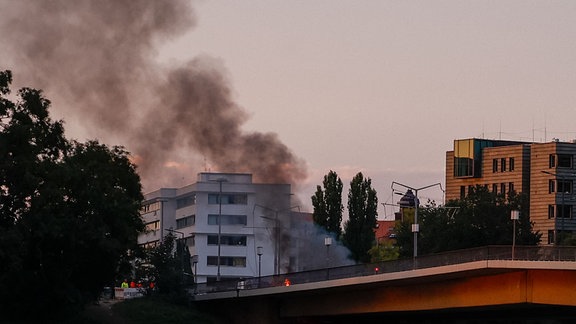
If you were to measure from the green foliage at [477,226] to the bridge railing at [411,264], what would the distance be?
40093mm

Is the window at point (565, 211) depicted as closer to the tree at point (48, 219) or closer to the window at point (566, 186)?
the window at point (566, 186)

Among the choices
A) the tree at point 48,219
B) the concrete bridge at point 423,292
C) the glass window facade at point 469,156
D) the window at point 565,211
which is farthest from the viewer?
the glass window facade at point 469,156

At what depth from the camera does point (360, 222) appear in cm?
18150

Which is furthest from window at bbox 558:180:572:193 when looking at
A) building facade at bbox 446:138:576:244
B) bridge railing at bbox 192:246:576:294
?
bridge railing at bbox 192:246:576:294

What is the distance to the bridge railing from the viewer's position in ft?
293

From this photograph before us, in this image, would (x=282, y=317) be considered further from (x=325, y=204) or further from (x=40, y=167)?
(x=325, y=204)

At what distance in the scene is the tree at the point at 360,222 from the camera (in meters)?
180

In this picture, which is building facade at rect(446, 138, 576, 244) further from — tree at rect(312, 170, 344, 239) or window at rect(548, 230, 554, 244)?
tree at rect(312, 170, 344, 239)

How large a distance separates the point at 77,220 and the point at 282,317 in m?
22.2

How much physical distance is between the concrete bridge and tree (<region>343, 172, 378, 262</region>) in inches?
2317

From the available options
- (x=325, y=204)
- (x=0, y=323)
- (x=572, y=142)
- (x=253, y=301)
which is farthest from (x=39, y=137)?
(x=572, y=142)

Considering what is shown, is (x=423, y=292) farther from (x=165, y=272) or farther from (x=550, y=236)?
(x=550, y=236)

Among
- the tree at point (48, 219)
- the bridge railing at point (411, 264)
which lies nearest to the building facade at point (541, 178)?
the bridge railing at point (411, 264)

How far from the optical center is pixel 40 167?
96.1 meters
